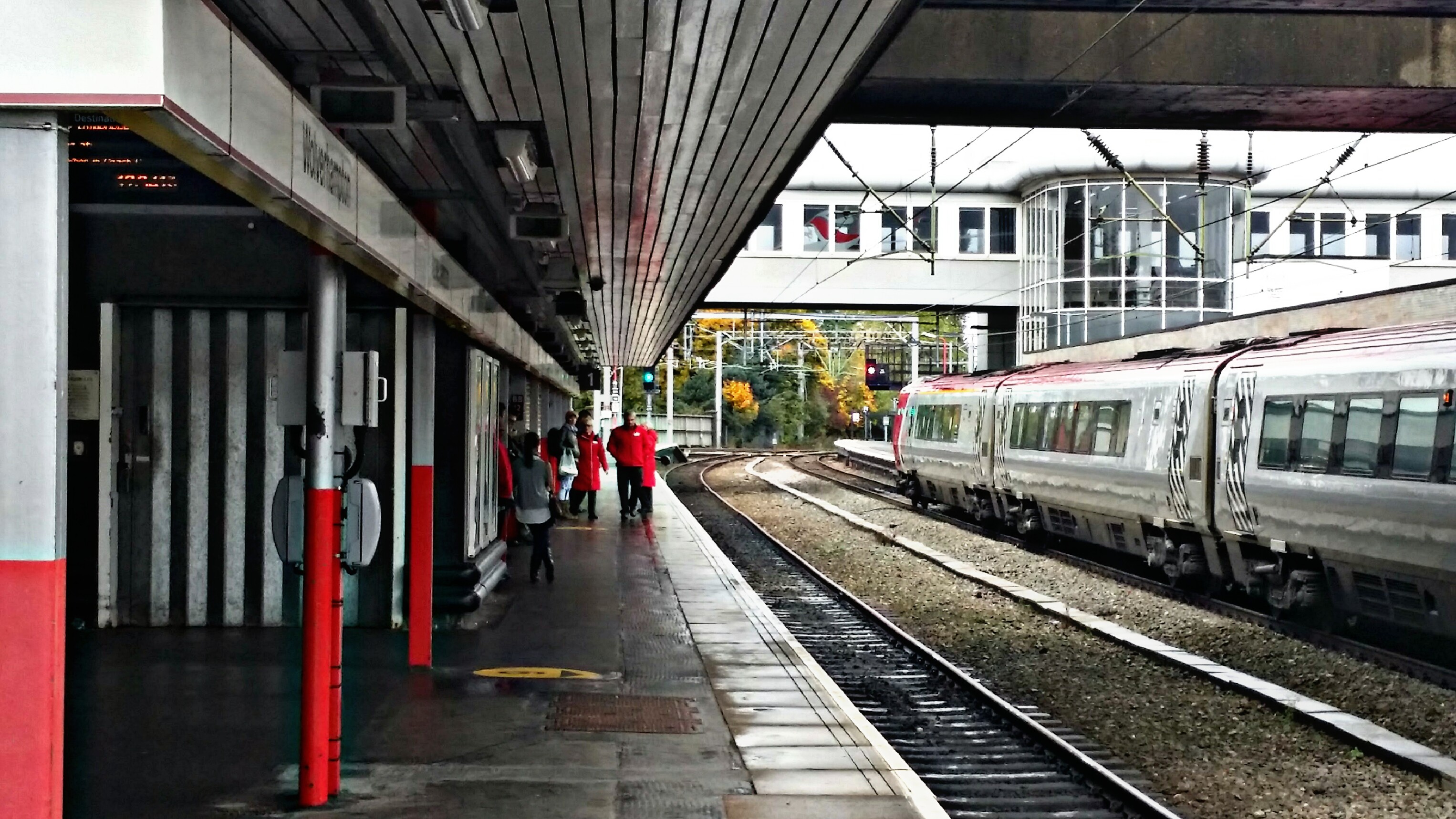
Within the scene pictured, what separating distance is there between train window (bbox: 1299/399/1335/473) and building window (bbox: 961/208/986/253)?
2476 centimetres

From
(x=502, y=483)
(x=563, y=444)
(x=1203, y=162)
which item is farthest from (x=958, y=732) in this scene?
(x=563, y=444)

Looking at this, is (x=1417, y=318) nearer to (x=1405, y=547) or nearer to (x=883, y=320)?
(x=1405, y=547)

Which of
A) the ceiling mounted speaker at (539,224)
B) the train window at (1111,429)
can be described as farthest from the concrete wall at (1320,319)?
the ceiling mounted speaker at (539,224)

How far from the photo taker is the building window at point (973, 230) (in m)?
37.2

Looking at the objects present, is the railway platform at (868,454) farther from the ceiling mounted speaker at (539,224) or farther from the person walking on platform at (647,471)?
the ceiling mounted speaker at (539,224)

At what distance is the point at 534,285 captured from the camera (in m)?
15.9

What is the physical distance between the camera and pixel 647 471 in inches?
990

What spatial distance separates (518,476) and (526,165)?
5.80 meters

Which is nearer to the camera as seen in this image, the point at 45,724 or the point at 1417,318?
the point at 45,724

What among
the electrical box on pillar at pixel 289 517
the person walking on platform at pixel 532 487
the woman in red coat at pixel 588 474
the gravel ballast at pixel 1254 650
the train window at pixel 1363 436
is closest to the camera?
the electrical box on pillar at pixel 289 517

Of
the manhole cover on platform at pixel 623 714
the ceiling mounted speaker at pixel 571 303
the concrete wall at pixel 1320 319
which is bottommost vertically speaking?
the manhole cover on platform at pixel 623 714

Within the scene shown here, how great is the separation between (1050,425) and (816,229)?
17419 mm

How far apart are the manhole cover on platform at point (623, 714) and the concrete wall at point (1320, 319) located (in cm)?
755

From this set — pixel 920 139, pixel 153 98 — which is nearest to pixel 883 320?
pixel 920 139
